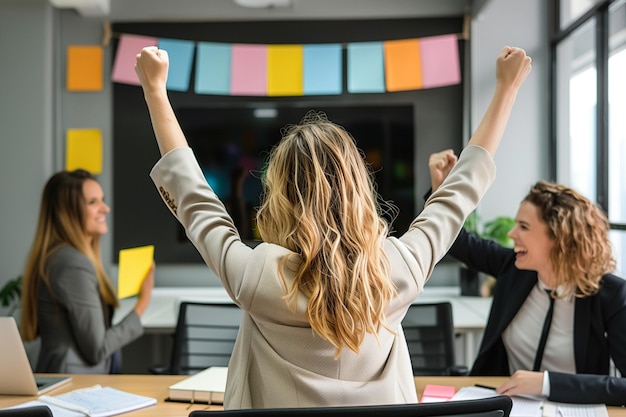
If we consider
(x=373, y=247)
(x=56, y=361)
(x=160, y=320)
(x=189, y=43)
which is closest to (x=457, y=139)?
(x=189, y=43)

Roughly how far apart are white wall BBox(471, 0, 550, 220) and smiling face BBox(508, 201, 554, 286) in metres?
1.93

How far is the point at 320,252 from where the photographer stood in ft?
3.68

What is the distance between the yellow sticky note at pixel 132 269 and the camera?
7.64 feet

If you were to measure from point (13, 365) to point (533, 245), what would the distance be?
1493mm

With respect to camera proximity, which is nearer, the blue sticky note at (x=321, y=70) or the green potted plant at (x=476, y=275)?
the green potted plant at (x=476, y=275)

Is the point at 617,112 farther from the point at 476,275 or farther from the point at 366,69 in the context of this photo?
the point at 366,69

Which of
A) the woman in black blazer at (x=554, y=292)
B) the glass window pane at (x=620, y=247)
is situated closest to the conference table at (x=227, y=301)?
the glass window pane at (x=620, y=247)

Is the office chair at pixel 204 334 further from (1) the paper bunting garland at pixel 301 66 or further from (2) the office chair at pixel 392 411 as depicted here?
(1) the paper bunting garland at pixel 301 66

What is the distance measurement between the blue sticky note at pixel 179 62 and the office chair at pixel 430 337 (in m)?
2.20

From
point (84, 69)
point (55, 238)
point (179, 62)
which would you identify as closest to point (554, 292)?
point (55, 238)

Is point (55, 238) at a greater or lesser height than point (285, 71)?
lesser

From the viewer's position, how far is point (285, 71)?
13.7 feet

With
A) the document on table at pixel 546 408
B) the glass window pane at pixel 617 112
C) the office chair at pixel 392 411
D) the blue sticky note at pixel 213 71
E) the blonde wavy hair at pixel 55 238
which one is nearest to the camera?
the office chair at pixel 392 411

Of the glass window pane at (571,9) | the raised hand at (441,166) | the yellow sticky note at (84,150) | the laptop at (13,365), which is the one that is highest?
the glass window pane at (571,9)
